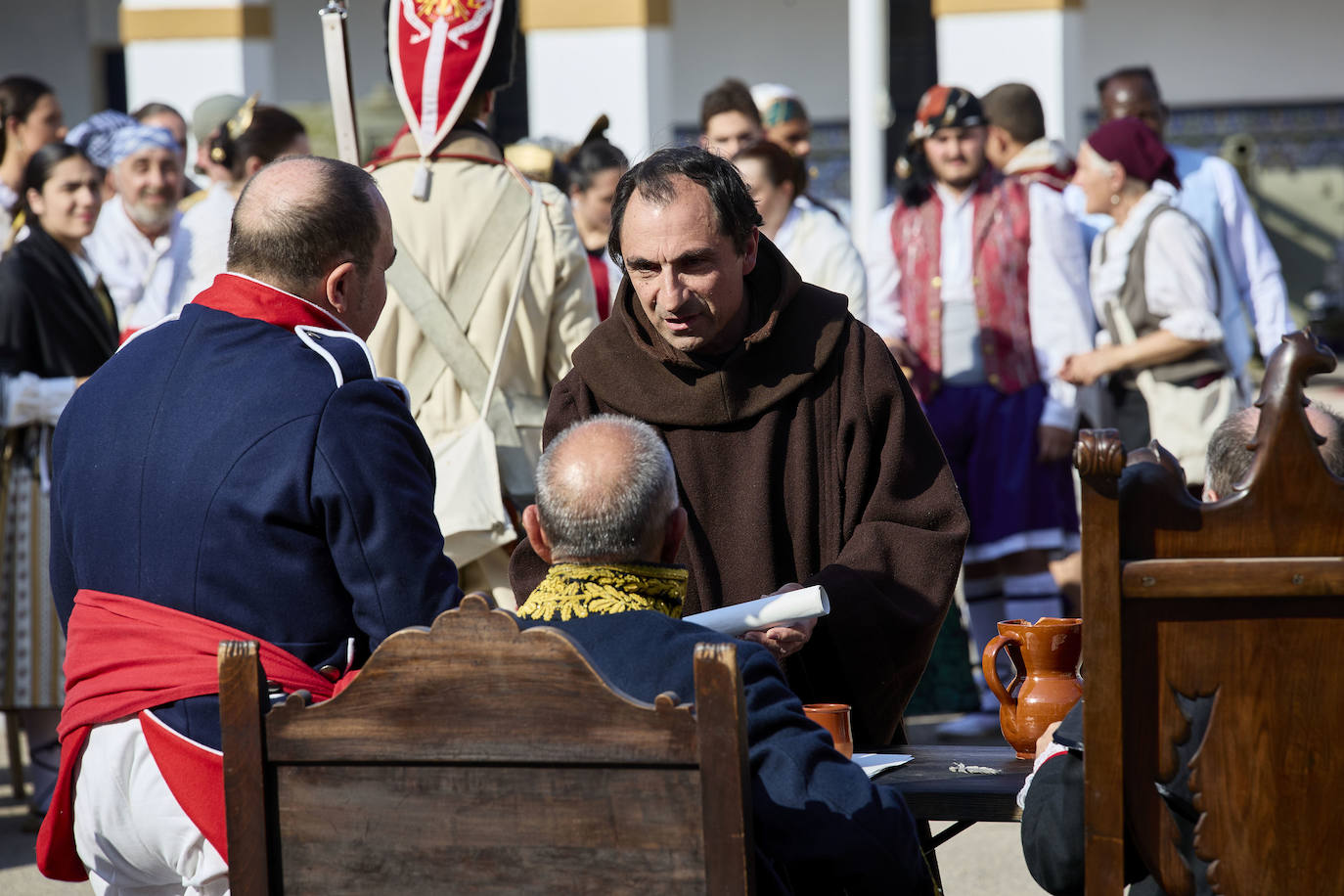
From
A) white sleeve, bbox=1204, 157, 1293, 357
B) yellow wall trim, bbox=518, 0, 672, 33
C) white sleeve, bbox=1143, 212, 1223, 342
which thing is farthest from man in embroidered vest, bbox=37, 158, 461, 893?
yellow wall trim, bbox=518, 0, 672, 33

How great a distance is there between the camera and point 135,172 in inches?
227

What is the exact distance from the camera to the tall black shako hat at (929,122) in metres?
5.55

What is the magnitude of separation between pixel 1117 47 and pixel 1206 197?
7.96m

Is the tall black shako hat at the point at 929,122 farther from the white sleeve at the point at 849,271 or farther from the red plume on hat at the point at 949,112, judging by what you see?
the white sleeve at the point at 849,271

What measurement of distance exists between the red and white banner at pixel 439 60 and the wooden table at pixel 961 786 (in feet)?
7.46

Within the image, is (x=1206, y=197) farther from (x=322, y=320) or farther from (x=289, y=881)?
(x=289, y=881)

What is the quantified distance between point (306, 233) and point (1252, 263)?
14.9ft

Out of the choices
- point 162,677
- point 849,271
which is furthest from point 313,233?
point 849,271

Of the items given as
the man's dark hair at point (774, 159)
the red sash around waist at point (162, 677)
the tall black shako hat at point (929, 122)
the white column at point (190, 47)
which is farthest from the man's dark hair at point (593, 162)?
the white column at point (190, 47)

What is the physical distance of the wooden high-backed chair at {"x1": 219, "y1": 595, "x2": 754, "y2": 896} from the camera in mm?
1741

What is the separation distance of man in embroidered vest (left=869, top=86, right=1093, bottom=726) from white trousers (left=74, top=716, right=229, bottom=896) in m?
3.62

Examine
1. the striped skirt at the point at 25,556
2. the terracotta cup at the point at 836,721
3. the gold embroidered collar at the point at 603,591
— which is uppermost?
the gold embroidered collar at the point at 603,591

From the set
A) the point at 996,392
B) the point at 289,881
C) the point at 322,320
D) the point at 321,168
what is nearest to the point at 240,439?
the point at 322,320

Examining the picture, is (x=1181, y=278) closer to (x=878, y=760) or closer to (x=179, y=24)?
(x=878, y=760)
